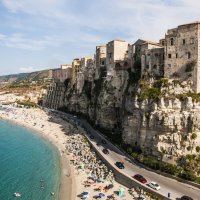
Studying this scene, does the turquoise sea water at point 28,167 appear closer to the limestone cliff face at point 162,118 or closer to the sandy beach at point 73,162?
the sandy beach at point 73,162

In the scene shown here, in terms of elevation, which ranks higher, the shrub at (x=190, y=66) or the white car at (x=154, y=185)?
the shrub at (x=190, y=66)

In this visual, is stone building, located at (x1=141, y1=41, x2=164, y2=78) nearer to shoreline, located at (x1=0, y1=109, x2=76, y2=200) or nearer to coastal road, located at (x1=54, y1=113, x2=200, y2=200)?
coastal road, located at (x1=54, y1=113, x2=200, y2=200)

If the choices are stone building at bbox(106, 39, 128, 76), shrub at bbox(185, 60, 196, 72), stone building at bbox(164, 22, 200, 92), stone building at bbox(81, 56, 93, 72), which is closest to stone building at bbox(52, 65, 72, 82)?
stone building at bbox(81, 56, 93, 72)

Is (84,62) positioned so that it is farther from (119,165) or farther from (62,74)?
(119,165)

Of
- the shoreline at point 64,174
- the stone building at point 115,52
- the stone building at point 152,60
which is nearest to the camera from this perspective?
the shoreline at point 64,174

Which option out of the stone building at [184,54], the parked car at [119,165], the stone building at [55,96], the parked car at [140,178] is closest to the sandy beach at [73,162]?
the parked car at [119,165]

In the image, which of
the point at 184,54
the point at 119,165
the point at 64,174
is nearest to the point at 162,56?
the point at 184,54

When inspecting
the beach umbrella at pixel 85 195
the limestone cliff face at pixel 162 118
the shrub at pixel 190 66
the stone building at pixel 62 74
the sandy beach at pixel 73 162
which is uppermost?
the stone building at pixel 62 74
